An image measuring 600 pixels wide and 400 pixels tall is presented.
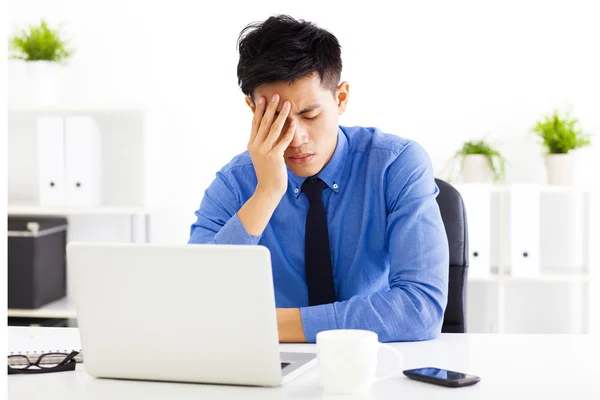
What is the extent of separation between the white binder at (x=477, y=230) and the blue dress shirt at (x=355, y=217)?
48.1 inches

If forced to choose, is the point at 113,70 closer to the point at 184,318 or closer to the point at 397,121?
the point at 397,121

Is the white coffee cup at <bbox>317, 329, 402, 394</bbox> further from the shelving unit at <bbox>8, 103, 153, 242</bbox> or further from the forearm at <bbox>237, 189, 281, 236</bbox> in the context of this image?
the shelving unit at <bbox>8, 103, 153, 242</bbox>

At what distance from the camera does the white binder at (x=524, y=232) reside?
9.98 ft

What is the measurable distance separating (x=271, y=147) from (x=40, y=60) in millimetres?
1799

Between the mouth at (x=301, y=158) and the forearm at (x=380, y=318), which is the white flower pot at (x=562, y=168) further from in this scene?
the forearm at (x=380, y=318)

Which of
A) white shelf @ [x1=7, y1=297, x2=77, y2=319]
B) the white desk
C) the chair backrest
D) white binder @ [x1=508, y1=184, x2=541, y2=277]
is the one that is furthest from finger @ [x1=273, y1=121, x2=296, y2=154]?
white shelf @ [x1=7, y1=297, x2=77, y2=319]

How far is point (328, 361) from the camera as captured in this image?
40.9 inches

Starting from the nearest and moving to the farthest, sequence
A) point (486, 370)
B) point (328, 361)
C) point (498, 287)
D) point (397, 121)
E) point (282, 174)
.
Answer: point (328, 361) → point (486, 370) → point (282, 174) → point (498, 287) → point (397, 121)

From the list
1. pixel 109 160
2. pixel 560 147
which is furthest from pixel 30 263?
pixel 560 147

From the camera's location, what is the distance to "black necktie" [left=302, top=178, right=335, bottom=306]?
177 centimetres

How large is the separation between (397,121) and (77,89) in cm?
137

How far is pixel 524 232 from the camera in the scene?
3.05 metres

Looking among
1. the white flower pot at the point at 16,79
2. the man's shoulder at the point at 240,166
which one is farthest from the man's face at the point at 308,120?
the white flower pot at the point at 16,79

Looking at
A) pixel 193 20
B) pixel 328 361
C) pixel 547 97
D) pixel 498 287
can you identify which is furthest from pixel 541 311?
pixel 328 361
